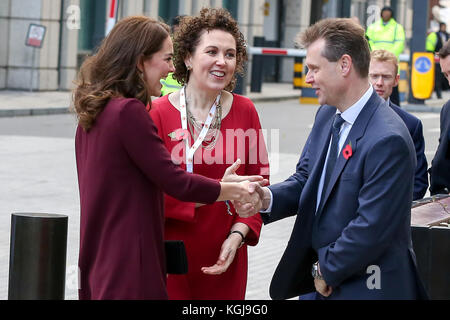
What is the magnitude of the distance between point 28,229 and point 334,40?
1362 mm

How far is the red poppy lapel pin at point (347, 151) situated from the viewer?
3883mm

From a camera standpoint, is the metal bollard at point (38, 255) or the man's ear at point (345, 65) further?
the metal bollard at point (38, 255)

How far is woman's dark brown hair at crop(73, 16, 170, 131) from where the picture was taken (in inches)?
152

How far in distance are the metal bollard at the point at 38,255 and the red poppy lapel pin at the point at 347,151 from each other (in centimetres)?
114

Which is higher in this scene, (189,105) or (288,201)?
(189,105)

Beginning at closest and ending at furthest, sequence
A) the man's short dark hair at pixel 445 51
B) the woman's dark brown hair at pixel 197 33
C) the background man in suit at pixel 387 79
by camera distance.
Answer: the woman's dark brown hair at pixel 197 33 < the man's short dark hair at pixel 445 51 < the background man in suit at pixel 387 79

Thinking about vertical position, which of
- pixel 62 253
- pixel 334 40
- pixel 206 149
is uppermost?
pixel 334 40

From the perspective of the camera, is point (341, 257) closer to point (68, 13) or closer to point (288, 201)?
point (288, 201)

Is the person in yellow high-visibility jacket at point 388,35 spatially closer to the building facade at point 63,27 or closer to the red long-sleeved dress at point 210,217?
the building facade at point 63,27

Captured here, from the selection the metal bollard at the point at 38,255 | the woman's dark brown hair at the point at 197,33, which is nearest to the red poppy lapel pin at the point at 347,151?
the woman's dark brown hair at the point at 197,33

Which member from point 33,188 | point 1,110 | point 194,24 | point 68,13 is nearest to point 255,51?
point 68,13

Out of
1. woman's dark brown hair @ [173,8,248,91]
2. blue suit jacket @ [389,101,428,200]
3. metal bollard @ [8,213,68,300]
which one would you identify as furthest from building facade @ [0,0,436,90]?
metal bollard @ [8,213,68,300]

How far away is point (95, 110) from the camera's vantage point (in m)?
3.80
